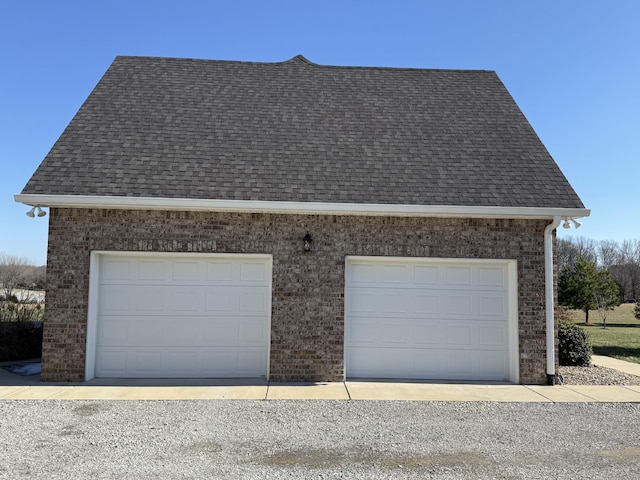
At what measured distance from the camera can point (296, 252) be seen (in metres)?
9.27

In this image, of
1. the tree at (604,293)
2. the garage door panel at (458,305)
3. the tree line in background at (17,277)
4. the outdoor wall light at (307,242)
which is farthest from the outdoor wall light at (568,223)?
the tree line in background at (17,277)

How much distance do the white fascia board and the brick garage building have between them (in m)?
0.03


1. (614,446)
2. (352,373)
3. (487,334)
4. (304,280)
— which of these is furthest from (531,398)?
(304,280)

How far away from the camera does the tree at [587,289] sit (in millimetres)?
29812

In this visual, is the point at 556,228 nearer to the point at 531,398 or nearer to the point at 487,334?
the point at 487,334

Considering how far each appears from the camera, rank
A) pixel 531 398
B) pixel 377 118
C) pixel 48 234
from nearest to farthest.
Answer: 1. pixel 531 398
2. pixel 48 234
3. pixel 377 118

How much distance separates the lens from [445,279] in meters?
9.65

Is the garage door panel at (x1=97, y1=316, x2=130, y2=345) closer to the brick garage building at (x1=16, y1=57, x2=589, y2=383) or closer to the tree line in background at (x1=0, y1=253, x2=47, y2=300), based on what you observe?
the brick garage building at (x1=16, y1=57, x2=589, y2=383)

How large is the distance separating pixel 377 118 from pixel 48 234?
23.2 ft

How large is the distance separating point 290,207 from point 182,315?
2.79m

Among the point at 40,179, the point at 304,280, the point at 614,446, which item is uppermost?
the point at 40,179

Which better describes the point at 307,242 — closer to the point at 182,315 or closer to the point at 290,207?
the point at 290,207

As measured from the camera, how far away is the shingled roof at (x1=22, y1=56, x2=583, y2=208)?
945cm

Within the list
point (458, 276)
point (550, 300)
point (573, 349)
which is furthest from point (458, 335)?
point (573, 349)
